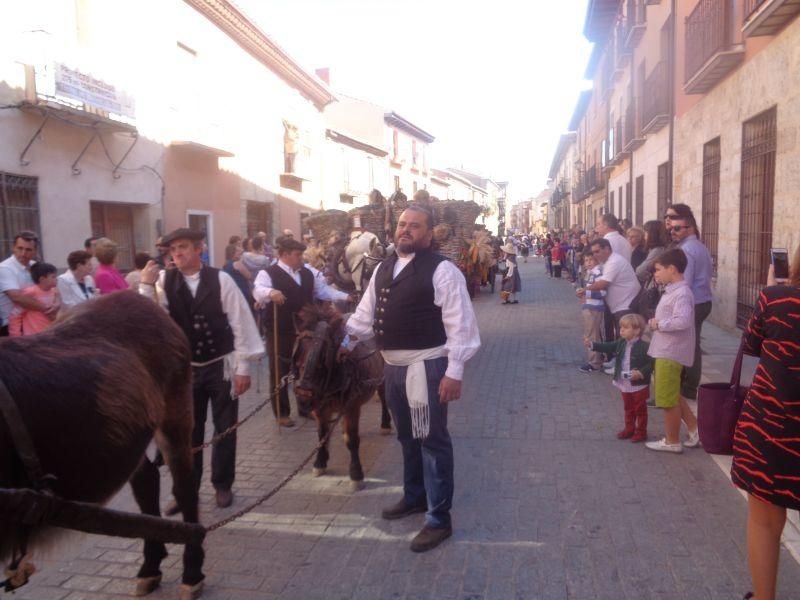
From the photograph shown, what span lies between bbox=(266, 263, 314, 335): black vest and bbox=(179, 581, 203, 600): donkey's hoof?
2.75 metres

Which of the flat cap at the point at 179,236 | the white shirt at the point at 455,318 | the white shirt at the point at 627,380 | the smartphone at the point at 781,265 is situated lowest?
the white shirt at the point at 627,380

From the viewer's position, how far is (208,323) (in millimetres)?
3982

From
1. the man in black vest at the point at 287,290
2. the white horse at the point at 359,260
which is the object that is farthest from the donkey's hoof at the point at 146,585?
the white horse at the point at 359,260

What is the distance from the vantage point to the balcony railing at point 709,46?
364 inches

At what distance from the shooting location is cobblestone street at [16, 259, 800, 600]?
3.20 metres

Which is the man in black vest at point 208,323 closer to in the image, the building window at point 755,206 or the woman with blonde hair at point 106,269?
the woman with blonde hair at point 106,269

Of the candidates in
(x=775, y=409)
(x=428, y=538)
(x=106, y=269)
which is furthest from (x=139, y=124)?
(x=775, y=409)

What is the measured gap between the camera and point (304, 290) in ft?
18.7

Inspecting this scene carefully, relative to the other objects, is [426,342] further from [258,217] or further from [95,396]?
[258,217]

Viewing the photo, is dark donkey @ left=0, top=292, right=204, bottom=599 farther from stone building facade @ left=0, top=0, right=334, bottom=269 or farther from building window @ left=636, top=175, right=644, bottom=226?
building window @ left=636, top=175, right=644, bottom=226

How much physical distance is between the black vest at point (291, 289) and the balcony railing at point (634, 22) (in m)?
15.2

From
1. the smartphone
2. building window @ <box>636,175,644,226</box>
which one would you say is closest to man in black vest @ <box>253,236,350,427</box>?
the smartphone

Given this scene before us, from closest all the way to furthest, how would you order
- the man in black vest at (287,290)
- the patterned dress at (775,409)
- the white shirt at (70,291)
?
the patterned dress at (775,409) → the man in black vest at (287,290) → the white shirt at (70,291)

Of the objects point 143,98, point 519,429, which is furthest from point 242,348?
point 143,98
